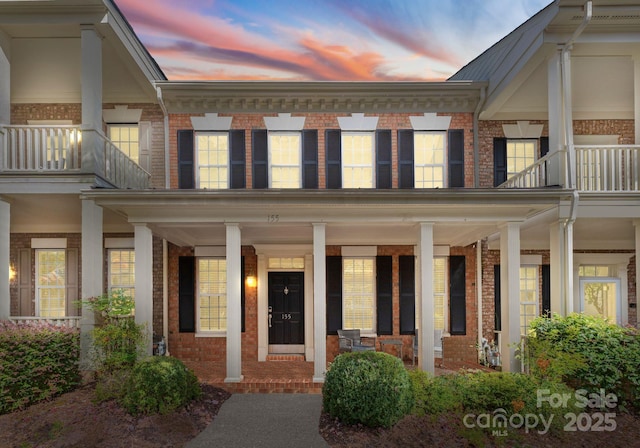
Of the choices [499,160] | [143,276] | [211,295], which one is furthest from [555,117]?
[211,295]

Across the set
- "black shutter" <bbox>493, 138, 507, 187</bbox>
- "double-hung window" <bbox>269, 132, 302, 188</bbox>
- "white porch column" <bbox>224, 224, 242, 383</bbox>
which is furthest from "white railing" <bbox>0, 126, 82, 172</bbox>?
"black shutter" <bbox>493, 138, 507, 187</bbox>

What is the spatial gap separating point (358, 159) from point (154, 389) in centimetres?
805

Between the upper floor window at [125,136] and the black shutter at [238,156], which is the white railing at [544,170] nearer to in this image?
the black shutter at [238,156]

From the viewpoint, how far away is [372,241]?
11.8 m

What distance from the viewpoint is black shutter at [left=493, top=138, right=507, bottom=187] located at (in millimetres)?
11984

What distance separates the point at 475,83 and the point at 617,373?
25.6 feet

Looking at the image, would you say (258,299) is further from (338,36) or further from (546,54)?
(338,36)

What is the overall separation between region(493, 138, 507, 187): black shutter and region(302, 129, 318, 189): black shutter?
5205 mm

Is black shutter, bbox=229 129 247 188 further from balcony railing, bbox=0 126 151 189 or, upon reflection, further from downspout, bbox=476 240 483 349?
downspout, bbox=476 240 483 349

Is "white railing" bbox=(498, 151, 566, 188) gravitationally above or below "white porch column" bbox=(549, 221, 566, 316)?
above

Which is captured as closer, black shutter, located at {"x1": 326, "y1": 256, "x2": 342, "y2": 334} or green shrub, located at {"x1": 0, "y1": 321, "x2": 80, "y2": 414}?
green shrub, located at {"x1": 0, "y1": 321, "x2": 80, "y2": 414}

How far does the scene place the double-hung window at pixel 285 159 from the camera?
12.1 metres

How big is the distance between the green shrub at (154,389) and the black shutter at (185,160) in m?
5.85

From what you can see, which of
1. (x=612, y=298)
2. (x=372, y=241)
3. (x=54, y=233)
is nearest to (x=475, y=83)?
(x=372, y=241)
